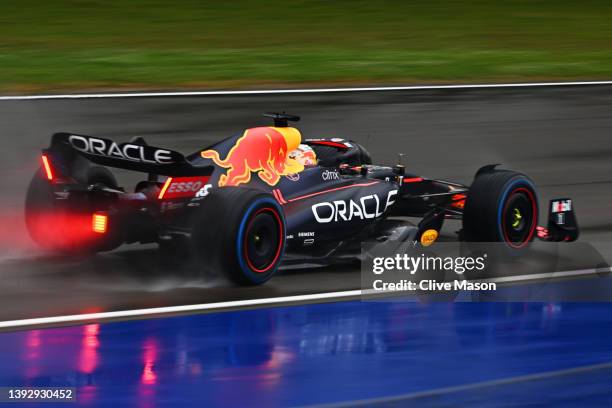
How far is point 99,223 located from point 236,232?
118 cm

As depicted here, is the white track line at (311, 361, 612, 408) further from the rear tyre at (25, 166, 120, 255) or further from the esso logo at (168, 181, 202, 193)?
the rear tyre at (25, 166, 120, 255)

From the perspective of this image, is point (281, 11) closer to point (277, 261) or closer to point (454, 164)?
point (454, 164)

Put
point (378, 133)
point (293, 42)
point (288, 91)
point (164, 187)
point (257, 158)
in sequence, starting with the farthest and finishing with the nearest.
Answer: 1. point (293, 42)
2. point (288, 91)
3. point (378, 133)
4. point (257, 158)
5. point (164, 187)

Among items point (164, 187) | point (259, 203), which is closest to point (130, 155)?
point (164, 187)

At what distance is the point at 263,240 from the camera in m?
9.65

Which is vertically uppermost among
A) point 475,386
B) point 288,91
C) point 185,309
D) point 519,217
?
point 288,91

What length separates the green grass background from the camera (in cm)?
1944

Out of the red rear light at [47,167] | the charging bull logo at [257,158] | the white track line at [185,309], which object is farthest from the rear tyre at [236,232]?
the red rear light at [47,167]

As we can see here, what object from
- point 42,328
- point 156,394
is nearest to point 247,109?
point 42,328

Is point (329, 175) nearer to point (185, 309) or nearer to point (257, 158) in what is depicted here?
point (257, 158)

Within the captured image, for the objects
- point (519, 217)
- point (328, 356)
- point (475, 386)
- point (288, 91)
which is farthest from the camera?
point (288, 91)

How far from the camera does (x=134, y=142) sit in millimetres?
10516

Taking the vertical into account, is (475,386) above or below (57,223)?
below

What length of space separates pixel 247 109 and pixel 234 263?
7713 millimetres
